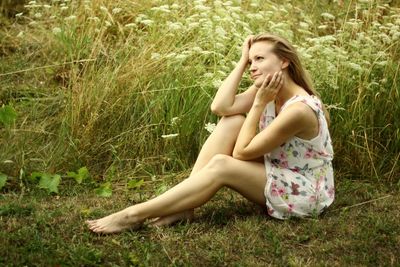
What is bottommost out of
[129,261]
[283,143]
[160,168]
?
[160,168]

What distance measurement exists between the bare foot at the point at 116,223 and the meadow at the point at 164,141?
0.06 m

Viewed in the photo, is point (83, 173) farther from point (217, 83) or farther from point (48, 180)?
point (217, 83)

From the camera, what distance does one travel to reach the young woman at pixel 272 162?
347cm

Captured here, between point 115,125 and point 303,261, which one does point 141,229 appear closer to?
point 303,261

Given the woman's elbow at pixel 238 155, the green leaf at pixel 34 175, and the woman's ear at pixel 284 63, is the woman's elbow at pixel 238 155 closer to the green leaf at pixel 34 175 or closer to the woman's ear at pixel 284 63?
the woman's ear at pixel 284 63

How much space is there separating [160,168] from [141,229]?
1103mm

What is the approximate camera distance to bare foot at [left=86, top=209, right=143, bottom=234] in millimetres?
3479

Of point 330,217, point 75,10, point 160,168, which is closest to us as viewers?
point 330,217

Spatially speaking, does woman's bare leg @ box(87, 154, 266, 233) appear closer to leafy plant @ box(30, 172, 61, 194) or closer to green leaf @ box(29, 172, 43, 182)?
leafy plant @ box(30, 172, 61, 194)

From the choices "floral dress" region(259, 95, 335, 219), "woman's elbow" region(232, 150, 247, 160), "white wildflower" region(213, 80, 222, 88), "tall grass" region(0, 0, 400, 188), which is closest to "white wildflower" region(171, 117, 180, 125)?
"tall grass" region(0, 0, 400, 188)

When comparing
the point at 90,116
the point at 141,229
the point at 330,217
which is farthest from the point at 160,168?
the point at 330,217

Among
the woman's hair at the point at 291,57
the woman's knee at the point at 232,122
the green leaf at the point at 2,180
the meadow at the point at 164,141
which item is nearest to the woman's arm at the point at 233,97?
the woman's knee at the point at 232,122

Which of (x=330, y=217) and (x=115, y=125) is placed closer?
(x=330, y=217)

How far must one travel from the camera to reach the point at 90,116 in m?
4.71
